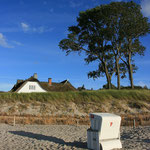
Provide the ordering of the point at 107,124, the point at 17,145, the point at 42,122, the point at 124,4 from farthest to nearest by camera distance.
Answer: the point at 124,4, the point at 42,122, the point at 17,145, the point at 107,124

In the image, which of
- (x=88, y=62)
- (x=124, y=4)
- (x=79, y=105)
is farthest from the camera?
(x=88, y=62)

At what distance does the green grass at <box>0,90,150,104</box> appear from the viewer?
29031 mm

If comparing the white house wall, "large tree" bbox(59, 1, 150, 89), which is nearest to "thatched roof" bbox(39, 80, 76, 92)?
the white house wall

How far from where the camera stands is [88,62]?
37562 mm

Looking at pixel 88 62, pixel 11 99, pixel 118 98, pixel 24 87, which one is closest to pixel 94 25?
pixel 88 62

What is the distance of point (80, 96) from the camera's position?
3003cm

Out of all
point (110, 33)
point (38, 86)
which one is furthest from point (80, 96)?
point (38, 86)

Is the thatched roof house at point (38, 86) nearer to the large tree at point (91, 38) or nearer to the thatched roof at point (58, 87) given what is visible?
the thatched roof at point (58, 87)

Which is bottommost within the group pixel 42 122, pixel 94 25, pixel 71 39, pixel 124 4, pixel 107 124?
pixel 42 122

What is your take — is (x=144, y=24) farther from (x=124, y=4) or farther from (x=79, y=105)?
(x=79, y=105)

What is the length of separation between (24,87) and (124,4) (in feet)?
101

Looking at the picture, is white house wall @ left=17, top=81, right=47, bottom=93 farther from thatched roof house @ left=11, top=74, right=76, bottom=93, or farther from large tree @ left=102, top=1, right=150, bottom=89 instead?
large tree @ left=102, top=1, right=150, bottom=89

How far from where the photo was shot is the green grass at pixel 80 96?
2903 centimetres

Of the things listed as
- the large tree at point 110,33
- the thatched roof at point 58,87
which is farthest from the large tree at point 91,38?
the thatched roof at point 58,87
